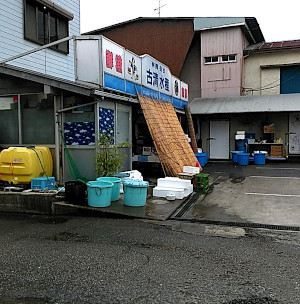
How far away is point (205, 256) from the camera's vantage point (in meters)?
4.60

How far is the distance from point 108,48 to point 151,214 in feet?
15.4

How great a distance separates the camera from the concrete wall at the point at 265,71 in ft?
57.1

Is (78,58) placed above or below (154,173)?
above

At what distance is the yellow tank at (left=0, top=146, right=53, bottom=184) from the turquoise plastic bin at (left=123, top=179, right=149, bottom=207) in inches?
108

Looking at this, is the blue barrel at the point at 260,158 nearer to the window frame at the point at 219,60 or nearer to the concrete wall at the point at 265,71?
the concrete wall at the point at 265,71

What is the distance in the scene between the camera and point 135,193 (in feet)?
23.5

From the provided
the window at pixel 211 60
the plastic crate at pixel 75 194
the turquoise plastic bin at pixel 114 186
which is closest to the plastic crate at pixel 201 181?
the turquoise plastic bin at pixel 114 186

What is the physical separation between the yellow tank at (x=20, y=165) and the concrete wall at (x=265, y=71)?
44.2 feet

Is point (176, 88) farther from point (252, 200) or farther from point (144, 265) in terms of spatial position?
point (144, 265)

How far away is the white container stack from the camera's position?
812 centimetres

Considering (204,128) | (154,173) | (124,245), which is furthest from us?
(204,128)

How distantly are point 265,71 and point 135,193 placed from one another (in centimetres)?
1374

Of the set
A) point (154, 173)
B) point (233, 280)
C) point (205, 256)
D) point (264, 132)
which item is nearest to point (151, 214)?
point (205, 256)

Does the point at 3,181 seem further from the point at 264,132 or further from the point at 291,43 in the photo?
the point at 291,43
